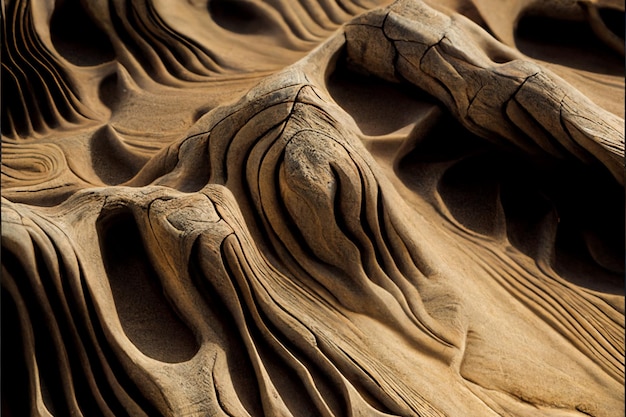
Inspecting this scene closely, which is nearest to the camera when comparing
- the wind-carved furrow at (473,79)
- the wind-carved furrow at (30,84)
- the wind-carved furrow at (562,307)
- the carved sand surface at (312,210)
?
the carved sand surface at (312,210)

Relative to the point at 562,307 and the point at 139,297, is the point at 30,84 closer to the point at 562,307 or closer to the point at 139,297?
the point at 139,297

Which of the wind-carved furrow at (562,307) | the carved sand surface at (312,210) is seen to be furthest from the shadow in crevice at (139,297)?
the wind-carved furrow at (562,307)

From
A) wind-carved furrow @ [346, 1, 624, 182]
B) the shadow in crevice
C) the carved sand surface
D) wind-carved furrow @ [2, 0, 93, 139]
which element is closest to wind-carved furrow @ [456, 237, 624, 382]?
the carved sand surface

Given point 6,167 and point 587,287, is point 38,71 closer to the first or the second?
point 6,167

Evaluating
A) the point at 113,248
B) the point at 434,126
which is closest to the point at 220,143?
the point at 113,248

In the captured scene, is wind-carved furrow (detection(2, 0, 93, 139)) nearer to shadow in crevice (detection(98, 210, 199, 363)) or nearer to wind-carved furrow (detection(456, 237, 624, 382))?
shadow in crevice (detection(98, 210, 199, 363))

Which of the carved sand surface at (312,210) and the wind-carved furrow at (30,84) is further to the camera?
A: the wind-carved furrow at (30,84)

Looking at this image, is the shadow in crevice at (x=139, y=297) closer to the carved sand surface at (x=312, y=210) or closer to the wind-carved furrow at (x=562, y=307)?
the carved sand surface at (x=312, y=210)

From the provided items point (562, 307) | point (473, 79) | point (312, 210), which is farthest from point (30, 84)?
point (562, 307)

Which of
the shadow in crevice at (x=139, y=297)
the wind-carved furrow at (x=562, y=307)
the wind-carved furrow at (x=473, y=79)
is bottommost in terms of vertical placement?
the shadow in crevice at (x=139, y=297)
